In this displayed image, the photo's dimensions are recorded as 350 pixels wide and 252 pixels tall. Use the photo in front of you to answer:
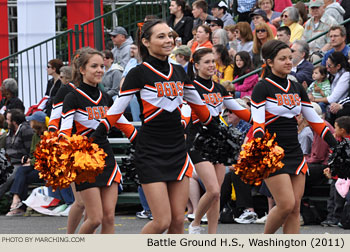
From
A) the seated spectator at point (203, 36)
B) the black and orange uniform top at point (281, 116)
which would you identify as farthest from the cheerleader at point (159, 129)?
the seated spectator at point (203, 36)

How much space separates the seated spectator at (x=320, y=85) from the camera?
10.5m

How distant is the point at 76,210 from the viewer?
6.96m

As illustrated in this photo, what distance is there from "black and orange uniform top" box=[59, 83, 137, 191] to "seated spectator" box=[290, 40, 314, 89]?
4.86 metres

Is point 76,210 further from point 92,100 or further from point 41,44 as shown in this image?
point 41,44

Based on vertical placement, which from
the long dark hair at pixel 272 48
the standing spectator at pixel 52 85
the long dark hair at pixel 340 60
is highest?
the long dark hair at pixel 272 48

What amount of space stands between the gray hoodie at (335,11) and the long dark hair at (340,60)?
194 cm

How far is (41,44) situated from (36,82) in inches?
31.7

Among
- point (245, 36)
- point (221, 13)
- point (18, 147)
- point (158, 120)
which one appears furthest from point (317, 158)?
point (221, 13)

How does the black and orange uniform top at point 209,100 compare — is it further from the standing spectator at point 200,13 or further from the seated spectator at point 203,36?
the standing spectator at point 200,13

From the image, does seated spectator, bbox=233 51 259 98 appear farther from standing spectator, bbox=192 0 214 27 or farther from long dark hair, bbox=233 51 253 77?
standing spectator, bbox=192 0 214 27

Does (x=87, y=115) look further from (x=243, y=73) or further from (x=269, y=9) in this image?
(x=269, y=9)

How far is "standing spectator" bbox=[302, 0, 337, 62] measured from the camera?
12.2 metres

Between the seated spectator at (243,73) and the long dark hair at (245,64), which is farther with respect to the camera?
the long dark hair at (245,64)

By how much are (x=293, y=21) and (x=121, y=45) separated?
2954 millimetres
